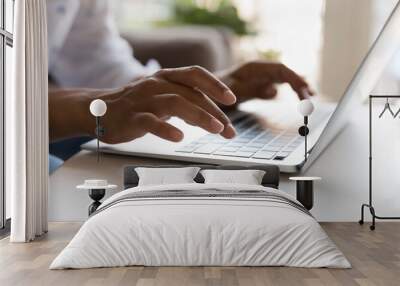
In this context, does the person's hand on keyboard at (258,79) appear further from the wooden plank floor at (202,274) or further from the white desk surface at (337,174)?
the wooden plank floor at (202,274)

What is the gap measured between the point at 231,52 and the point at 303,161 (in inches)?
57.2

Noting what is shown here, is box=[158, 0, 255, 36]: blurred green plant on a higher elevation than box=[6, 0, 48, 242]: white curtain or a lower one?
higher

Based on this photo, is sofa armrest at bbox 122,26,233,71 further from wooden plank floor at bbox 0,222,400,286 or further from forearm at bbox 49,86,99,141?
wooden plank floor at bbox 0,222,400,286

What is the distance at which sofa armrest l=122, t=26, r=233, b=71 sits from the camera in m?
7.34

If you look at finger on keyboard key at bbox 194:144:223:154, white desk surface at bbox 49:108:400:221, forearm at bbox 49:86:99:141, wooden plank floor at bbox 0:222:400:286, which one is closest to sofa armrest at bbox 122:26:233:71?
forearm at bbox 49:86:99:141

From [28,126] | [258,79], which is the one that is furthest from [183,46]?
[28,126]

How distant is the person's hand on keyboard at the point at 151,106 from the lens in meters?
7.23

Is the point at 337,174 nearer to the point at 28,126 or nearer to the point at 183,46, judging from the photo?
the point at 183,46

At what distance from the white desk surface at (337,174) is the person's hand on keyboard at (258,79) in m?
0.86

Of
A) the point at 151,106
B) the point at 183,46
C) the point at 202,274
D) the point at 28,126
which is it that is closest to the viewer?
the point at 202,274

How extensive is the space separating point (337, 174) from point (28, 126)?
3.44 m

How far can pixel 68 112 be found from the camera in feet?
24.3

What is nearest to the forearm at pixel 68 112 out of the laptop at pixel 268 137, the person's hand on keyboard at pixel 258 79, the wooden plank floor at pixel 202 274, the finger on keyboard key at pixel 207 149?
the laptop at pixel 268 137

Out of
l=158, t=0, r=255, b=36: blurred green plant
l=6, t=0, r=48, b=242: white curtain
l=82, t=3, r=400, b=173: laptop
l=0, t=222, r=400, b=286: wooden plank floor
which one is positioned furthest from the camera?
l=158, t=0, r=255, b=36: blurred green plant
